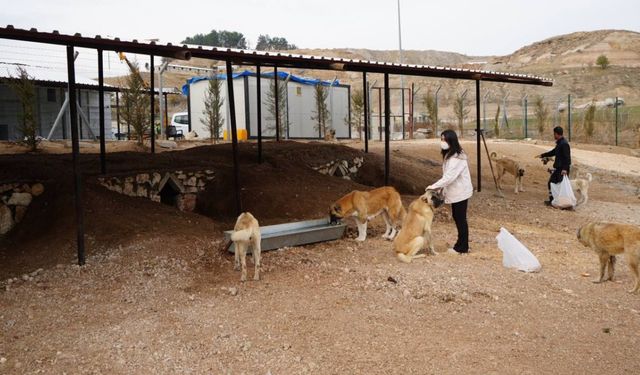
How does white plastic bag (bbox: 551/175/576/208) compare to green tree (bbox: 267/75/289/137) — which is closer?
white plastic bag (bbox: 551/175/576/208)

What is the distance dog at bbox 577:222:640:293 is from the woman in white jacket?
5.79 feet

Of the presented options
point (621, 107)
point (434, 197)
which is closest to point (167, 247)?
point (434, 197)

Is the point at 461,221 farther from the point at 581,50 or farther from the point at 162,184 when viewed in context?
the point at 581,50

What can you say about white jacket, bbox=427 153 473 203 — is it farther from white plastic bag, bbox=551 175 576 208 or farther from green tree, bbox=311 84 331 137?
green tree, bbox=311 84 331 137

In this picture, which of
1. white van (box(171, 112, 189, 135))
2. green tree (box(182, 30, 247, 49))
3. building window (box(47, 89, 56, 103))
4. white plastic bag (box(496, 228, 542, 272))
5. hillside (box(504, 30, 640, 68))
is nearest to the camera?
white plastic bag (box(496, 228, 542, 272))

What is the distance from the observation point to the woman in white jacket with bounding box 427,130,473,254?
30.0 feet

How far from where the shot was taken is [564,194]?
49.2 feet

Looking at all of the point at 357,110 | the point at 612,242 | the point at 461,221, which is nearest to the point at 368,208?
the point at 461,221

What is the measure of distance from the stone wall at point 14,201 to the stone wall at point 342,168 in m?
6.52

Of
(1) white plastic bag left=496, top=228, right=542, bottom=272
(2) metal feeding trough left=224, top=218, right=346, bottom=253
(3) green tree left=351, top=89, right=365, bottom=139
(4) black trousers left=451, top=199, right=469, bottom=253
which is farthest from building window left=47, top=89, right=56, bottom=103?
(1) white plastic bag left=496, top=228, right=542, bottom=272

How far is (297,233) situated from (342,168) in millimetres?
6177

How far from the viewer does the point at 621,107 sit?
49.0 metres

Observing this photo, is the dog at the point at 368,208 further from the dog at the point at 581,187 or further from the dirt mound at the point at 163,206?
the dog at the point at 581,187

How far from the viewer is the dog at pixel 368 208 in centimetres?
1006
